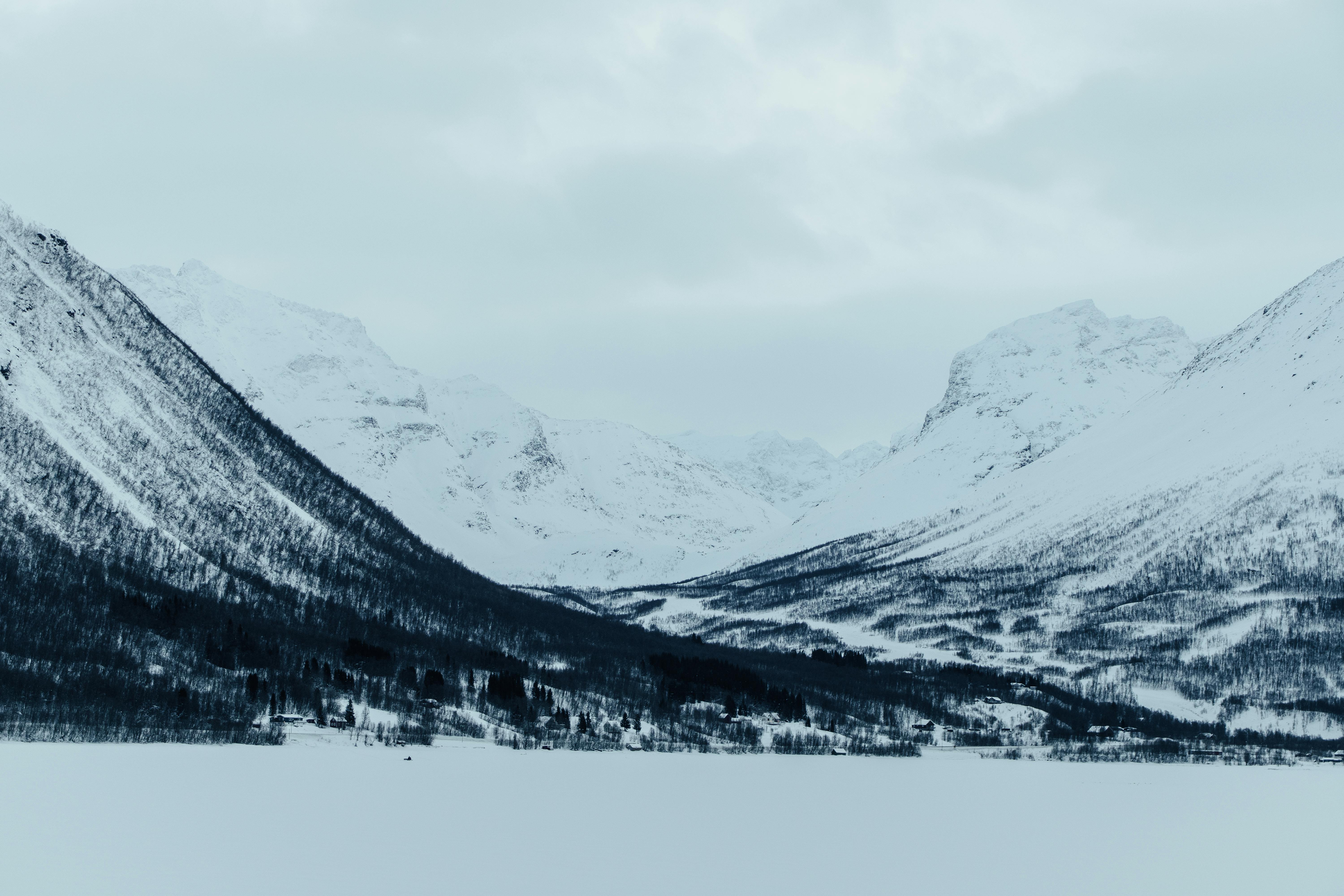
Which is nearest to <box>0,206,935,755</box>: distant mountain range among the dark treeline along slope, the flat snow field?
the dark treeline along slope

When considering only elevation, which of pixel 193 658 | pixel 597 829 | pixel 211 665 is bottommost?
pixel 597 829

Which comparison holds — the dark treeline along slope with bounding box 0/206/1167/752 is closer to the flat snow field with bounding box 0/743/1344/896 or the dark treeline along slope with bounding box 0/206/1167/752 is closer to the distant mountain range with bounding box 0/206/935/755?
the distant mountain range with bounding box 0/206/935/755

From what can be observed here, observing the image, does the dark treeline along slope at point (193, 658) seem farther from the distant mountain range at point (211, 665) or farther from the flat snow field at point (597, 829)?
A: the flat snow field at point (597, 829)

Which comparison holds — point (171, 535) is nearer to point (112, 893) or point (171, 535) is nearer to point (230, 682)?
point (230, 682)

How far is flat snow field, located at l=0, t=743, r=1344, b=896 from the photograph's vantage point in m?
65.5

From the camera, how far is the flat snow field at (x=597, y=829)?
65500mm

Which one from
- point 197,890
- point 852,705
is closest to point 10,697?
point 197,890

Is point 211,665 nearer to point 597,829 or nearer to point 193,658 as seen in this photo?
point 193,658

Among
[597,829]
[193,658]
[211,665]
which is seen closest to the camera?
[597,829]

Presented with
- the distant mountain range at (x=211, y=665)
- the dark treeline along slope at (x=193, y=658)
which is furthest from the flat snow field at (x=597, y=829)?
the dark treeline along slope at (x=193, y=658)

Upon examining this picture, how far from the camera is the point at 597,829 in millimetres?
81938

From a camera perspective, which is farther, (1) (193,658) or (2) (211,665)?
(1) (193,658)

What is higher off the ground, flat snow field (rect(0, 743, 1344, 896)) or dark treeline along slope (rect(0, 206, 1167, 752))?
dark treeline along slope (rect(0, 206, 1167, 752))

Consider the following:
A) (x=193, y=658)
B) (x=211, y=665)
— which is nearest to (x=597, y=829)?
(x=211, y=665)
